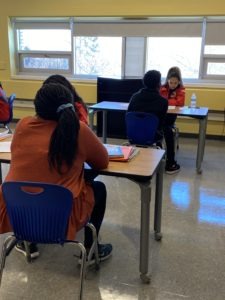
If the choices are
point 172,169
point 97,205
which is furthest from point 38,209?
point 172,169

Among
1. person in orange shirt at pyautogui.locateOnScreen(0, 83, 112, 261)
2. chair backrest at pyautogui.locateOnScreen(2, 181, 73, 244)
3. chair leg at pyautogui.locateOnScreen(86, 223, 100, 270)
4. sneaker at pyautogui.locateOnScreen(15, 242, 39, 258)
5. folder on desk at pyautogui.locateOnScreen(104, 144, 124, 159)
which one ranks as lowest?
sneaker at pyautogui.locateOnScreen(15, 242, 39, 258)

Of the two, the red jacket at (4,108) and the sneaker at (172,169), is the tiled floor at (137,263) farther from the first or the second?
the red jacket at (4,108)

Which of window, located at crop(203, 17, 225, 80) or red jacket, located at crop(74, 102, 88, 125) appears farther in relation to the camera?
window, located at crop(203, 17, 225, 80)

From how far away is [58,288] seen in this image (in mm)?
1881

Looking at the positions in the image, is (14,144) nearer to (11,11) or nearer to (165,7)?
(165,7)

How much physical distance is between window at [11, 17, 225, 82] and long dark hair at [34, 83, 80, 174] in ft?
13.6

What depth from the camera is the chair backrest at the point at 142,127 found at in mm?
3180

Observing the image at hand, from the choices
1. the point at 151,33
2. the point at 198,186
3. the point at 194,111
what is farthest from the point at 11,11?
the point at 198,186

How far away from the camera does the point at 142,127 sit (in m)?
3.24

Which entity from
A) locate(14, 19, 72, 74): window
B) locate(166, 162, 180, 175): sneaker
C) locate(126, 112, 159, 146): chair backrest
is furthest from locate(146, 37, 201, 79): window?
locate(126, 112, 159, 146): chair backrest

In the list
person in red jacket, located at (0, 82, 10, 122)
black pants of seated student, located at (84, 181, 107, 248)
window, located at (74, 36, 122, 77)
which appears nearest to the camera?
black pants of seated student, located at (84, 181, 107, 248)

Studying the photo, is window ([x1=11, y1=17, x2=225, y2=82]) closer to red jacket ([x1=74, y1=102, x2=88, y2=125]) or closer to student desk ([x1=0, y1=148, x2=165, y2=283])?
red jacket ([x1=74, y1=102, x2=88, y2=125])

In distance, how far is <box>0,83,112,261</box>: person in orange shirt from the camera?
154 centimetres

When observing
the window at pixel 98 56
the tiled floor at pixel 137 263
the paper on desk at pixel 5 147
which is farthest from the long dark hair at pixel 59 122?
the window at pixel 98 56
